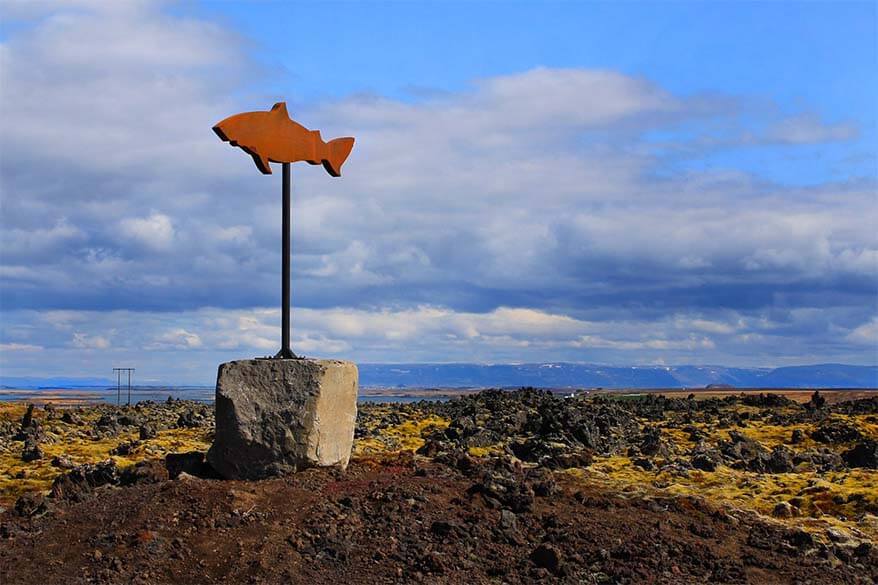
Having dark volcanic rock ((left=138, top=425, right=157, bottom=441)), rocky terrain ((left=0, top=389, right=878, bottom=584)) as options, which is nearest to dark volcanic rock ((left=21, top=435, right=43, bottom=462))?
rocky terrain ((left=0, top=389, right=878, bottom=584))

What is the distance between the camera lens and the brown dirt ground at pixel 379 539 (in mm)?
15250

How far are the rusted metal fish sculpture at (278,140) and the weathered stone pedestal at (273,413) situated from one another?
4195 mm

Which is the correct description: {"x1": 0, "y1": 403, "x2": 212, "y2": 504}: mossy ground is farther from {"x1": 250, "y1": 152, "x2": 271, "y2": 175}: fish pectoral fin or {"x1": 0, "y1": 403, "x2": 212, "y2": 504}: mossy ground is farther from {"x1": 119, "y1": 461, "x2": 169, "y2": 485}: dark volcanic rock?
{"x1": 250, "y1": 152, "x2": 271, "y2": 175}: fish pectoral fin

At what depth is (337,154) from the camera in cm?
2086

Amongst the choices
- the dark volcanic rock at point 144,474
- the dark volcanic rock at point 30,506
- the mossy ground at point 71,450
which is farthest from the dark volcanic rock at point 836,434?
the dark volcanic rock at point 30,506

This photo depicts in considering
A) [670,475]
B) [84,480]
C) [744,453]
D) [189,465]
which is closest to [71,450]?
[84,480]

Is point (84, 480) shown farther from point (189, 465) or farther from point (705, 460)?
point (705, 460)

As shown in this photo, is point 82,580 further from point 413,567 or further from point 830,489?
point 830,489

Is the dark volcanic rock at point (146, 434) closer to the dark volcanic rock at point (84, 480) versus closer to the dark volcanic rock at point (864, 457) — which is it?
the dark volcanic rock at point (84, 480)

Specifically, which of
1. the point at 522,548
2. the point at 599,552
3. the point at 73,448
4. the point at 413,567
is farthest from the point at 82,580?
the point at 73,448

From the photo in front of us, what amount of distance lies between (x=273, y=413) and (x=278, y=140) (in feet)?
18.3

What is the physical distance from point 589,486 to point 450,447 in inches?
293

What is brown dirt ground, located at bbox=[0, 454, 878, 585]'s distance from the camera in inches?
600

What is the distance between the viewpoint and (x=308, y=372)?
18828mm
